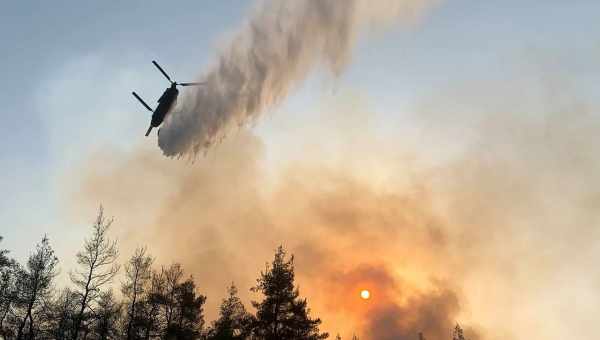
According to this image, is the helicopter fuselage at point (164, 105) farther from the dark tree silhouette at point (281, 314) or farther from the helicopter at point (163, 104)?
the dark tree silhouette at point (281, 314)

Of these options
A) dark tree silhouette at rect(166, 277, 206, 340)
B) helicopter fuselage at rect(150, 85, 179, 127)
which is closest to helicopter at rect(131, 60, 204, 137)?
helicopter fuselage at rect(150, 85, 179, 127)

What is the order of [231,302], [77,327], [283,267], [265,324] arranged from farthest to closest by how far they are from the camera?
[231,302], [283,267], [265,324], [77,327]

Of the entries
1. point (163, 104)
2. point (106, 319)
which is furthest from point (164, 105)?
point (106, 319)

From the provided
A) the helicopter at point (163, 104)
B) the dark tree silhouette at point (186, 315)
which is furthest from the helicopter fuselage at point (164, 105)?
the dark tree silhouette at point (186, 315)

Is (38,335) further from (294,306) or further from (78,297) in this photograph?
(294,306)

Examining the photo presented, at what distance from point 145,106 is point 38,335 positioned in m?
20.2

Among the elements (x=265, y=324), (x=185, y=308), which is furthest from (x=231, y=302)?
(x=265, y=324)

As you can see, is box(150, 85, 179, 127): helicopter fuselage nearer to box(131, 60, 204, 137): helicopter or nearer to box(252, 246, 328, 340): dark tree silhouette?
box(131, 60, 204, 137): helicopter

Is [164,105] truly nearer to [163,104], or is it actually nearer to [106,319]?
[163,104]

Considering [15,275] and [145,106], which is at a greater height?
[145,106]

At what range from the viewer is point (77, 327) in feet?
109

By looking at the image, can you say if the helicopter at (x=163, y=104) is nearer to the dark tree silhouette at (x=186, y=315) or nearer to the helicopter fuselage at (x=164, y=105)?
the helicopter fuselage at (x=164, y=105)

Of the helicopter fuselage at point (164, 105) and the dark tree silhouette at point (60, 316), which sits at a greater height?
the helicopter fuselage at point (164, 105)

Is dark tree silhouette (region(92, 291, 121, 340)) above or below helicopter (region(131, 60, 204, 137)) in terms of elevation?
below
